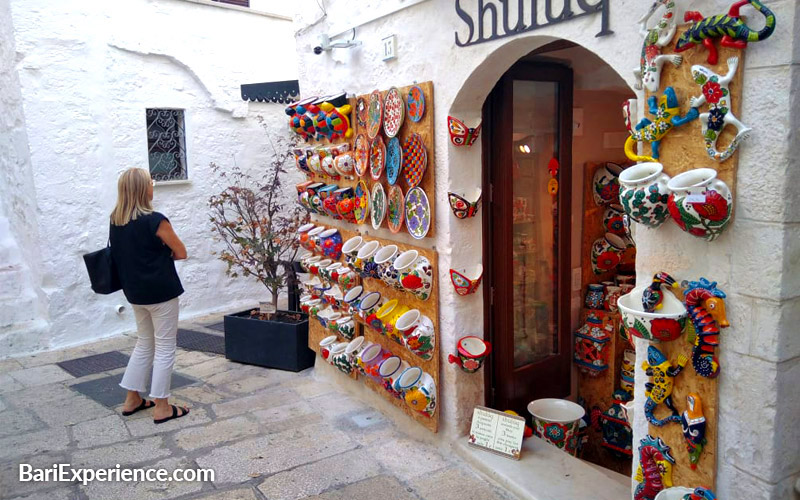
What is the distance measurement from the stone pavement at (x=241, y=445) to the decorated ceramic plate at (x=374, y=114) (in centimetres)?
168

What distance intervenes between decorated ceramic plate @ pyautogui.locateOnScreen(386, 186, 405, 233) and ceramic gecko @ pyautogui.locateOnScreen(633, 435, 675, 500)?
1.68 meters

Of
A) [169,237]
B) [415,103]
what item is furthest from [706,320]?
[169,237]

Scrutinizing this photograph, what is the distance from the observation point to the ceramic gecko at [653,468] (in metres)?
2.17

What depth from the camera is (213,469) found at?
10.5 feet

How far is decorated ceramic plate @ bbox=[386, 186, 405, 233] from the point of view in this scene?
3.42m

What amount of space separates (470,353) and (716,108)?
5.64 feet

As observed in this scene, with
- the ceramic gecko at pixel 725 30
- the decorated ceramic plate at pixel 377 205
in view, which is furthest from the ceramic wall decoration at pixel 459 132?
the ceramic gecko at pixel 725 30

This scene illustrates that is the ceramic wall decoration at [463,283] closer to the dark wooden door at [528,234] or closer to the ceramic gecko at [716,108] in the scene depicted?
the dark wooden door at [528,234]

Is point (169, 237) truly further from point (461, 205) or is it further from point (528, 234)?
point (528, 234)

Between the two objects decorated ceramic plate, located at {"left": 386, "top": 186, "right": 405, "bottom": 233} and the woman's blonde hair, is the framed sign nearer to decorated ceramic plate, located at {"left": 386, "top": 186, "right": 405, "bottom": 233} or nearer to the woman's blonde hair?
decorated ceramic plate, located at {"left": 386, "top": 186, "right": 405, "bottom": 233}

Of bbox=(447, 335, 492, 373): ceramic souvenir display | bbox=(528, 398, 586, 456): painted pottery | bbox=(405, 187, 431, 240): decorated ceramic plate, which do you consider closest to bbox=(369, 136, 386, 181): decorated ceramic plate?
bbox=(405, 187, 431, 240): decorated ceramic plate

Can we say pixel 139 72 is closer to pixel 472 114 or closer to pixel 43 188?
pixel 43 188

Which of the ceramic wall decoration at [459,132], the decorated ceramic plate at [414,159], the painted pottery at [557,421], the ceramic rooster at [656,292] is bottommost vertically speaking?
the painted pottery at [557,421]

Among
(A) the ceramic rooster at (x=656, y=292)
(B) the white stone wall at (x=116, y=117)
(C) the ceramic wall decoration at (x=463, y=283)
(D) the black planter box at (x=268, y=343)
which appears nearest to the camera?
(A) the ceramic rooster at (x=656, y=292)
